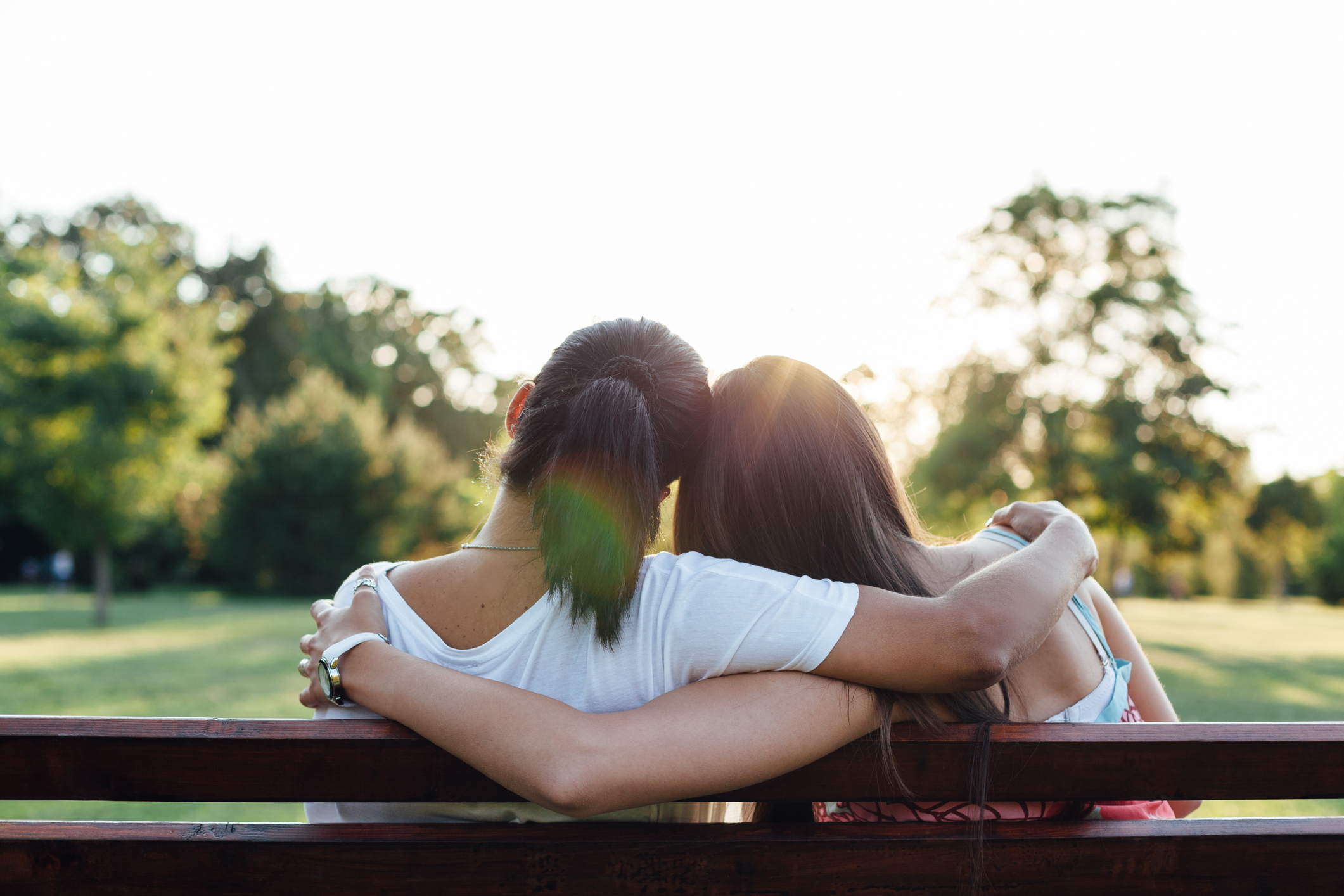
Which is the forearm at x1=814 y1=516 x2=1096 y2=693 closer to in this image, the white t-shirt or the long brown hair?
the white t-shirt

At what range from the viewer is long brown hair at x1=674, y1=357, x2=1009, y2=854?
176 cm

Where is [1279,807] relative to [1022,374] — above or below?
below

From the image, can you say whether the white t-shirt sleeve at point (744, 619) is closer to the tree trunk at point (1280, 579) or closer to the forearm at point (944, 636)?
the forearm at point (944, 636)

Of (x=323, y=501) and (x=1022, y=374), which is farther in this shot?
(x=323, y=501)

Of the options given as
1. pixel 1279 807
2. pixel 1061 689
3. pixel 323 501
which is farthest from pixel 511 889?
pixel 323 501

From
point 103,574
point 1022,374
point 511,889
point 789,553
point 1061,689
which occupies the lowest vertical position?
point 103,574

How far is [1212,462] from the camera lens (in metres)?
21.6

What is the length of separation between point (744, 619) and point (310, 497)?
29.9 m

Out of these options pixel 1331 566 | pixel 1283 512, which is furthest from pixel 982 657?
pixel 1331 566

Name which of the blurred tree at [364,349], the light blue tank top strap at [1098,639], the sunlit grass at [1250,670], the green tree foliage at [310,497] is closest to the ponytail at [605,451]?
the light blue tank top strap at [1098,639]

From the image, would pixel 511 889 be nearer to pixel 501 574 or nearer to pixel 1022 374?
pixel 501 574

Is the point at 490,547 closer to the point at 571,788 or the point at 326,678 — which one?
the point at 326,678

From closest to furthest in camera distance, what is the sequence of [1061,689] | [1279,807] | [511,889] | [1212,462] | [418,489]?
[511,889] → [1061,689] → [1279,807] → [1212,462] → [418,489]

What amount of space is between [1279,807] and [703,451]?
267 inches
